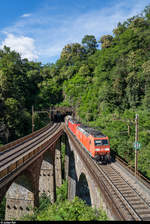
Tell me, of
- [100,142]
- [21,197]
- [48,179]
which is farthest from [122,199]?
[48,179]

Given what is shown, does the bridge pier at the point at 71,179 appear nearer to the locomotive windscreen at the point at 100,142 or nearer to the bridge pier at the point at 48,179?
the bridge pier at the point at 48,179

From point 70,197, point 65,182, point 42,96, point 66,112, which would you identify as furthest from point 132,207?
point 42,96

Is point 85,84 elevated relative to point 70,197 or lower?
elevated

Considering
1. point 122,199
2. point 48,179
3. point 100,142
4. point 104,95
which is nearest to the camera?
point 122,199

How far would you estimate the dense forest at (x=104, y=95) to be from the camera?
2948cm

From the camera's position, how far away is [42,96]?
7050 cm

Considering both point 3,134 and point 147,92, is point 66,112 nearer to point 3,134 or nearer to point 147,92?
point 3,134

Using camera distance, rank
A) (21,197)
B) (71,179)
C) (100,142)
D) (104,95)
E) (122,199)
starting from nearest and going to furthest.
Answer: (122,199) < (21,197) < (100,142) < (71,179) < (104,95)

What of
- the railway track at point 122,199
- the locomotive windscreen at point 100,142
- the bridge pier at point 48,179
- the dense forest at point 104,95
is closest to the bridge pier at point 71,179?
the bridge pier at point 48,179

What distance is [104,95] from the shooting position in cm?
4341

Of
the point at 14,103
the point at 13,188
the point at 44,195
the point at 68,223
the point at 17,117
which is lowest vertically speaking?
the point at 44,195

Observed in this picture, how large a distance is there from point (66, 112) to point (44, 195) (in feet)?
151

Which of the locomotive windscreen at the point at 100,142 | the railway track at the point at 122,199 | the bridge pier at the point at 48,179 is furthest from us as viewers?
the bridge pier at the point at 48,179

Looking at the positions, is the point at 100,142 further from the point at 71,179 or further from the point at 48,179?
the point at 71,179
